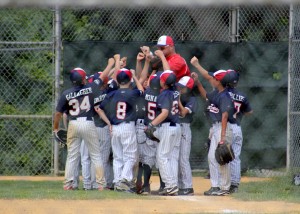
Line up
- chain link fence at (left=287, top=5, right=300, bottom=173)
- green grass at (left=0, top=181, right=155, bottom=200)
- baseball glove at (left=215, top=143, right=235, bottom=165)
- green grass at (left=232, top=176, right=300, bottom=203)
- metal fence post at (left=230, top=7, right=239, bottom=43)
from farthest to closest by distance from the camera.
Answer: metal fence post at (left=230, top=7, right=239, bottom=43), chain link fence at (left=287, top=5, right=300, bottom=173), baseball glove at (left=215, top=143, right=235, bottom=165), green grass at (left=232, top=176, right=300, bottom=203), green grass at (left=0, top=181, right=155, bottom=200)

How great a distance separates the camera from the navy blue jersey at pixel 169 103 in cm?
952

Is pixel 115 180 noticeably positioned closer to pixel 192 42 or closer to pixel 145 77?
pixel 145 77

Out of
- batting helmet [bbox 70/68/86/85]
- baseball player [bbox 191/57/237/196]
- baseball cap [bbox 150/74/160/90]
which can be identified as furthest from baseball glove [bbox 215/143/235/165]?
batting helmet [bbox 70/68/86/85]

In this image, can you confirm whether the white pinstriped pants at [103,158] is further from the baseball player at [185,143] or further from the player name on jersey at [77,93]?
the baseball player at [185,143]

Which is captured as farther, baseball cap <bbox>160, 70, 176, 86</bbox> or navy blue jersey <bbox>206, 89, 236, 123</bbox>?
navy blue jersey <bbox>206, 89, 236, 123</bbox>

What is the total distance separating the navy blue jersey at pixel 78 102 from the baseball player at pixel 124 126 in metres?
0.24

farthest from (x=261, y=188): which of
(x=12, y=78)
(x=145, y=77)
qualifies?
(x=12, y=78)

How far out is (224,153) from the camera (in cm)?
963

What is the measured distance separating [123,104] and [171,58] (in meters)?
0.96

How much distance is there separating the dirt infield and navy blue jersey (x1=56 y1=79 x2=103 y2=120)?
147 cm

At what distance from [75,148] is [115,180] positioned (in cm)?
62

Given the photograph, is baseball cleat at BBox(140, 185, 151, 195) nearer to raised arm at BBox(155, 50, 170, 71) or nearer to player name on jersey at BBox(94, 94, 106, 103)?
player name on jersey at BBox(94, 94, 106, 103)

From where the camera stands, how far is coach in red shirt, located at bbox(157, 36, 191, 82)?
10258 millimetres

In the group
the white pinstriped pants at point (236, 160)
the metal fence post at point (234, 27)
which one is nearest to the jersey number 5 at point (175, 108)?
the white pinstriped pants at point (236, 160)
